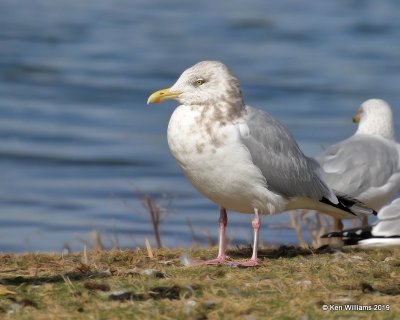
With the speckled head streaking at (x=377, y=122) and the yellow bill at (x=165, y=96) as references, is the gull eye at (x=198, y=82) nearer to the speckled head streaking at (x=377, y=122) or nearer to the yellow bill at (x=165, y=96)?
the yellow bill at (x=165, y=96)

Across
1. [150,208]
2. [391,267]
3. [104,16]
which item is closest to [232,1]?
[104,16]

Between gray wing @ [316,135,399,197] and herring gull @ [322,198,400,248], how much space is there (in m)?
1.05

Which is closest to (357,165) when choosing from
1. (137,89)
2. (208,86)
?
(208,86)

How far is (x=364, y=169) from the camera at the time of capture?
8805mm

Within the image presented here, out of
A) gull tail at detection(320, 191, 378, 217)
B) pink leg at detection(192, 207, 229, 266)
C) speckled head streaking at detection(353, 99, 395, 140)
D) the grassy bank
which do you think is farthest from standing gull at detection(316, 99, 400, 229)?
the grassy bank

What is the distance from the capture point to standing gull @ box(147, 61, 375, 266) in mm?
6996

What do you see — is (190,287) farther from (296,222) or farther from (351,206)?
(296,222)

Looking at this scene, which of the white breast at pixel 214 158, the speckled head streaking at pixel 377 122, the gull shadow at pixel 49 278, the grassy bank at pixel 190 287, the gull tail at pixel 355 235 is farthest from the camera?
the speckled head streaking at pixel 377 122

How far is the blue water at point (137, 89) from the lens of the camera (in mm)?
12867

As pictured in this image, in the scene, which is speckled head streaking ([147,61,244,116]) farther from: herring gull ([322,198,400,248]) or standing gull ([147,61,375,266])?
herring gull ([322,198,400,248])

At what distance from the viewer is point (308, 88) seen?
19.7m

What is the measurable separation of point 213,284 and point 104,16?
19819 mm

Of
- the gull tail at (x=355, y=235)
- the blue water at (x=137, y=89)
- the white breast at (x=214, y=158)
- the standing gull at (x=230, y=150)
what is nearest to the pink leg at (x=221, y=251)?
the standing gull at (x=230, y=150)

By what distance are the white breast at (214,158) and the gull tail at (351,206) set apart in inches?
34.2
